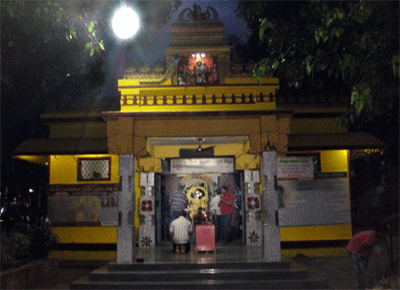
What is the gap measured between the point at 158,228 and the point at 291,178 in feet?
16.8

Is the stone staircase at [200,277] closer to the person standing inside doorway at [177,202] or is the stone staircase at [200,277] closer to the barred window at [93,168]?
the barred window at [93,168]

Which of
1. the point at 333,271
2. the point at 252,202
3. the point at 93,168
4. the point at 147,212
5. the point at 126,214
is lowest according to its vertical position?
the point at 333,271

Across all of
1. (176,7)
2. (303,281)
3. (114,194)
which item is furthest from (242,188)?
(176,7)

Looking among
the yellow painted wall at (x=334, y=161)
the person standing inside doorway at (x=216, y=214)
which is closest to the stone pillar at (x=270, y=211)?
the yellow painted wall at (x=334, y=161)

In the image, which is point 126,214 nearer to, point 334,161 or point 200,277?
point 200,277

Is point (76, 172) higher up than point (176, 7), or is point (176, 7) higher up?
point (176, 7)

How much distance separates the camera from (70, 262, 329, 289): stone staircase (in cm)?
897

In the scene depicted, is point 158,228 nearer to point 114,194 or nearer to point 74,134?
point 114,194

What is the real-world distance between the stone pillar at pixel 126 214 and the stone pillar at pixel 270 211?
11.1 ft

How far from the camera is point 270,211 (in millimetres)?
9945

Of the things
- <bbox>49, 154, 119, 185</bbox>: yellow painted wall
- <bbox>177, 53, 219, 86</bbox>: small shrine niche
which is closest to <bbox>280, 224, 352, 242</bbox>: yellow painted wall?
<bbox>177, 53, 219, 86</bbox>: small shrine niche

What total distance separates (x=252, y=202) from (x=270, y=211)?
3.99m

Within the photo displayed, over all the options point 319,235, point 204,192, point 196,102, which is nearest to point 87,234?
point 204,192

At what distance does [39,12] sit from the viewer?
8188 mm
